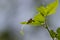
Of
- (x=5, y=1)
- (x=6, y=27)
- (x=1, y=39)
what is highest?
(x=5, y=1)

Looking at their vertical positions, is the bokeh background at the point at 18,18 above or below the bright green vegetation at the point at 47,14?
above

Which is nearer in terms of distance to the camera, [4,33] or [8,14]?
[4,33]

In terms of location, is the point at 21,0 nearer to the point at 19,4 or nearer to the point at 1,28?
the point at 19,4

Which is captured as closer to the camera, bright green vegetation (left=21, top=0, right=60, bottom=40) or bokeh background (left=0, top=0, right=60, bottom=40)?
bright green vegetation (left=21, top=0, right=60, bottom=40)

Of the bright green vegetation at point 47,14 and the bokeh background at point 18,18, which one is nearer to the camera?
the bright green vegetation at point 47,14

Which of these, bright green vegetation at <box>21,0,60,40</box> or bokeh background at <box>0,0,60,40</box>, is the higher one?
bokeh background at <box>0,0,60,40</box>

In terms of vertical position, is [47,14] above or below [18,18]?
below

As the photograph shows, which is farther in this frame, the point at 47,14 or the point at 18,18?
the point at 18,18

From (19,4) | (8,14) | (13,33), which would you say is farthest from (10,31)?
(19,4)
